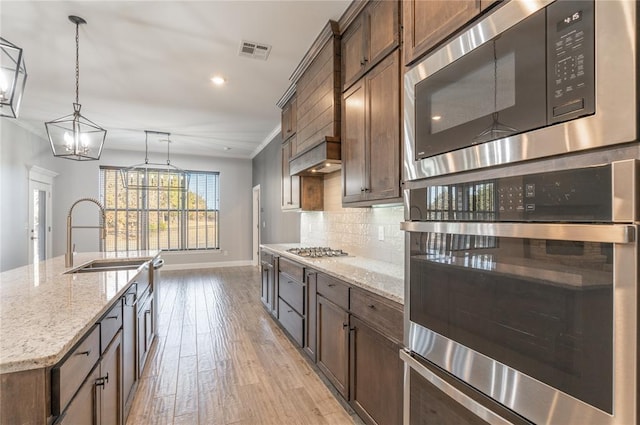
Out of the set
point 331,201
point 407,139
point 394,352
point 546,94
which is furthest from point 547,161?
point 331,201

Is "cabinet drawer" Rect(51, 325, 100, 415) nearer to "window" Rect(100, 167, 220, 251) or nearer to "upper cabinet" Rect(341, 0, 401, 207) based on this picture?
"upper cabinet" Rect(341, 0, 401, 207)

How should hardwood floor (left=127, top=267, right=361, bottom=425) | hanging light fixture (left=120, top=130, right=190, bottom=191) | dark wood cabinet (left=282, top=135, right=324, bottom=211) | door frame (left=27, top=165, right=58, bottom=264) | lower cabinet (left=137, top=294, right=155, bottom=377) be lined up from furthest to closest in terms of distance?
hanging light fixture (left=120, top=130, right=190, bottom=191) < door frame (left=27, top=165, right=58, bottom=264) < dark wood cabinet (left=282, top=135, right=324, bottom=211) < lower cabinet (left=137, top=294, right=155, bottom=377) < hardwood floor (left=127, top=267, right=361, bottom=425)

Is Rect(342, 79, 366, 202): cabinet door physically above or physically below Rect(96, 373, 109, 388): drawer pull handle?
above

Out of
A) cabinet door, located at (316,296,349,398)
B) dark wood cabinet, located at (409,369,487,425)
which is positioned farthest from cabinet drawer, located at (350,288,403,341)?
dark wood cabinet, located at (409,369,487,425)

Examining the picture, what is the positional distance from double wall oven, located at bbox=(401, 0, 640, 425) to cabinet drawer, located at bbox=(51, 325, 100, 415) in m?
1.23

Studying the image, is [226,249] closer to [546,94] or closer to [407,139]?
[407,139]

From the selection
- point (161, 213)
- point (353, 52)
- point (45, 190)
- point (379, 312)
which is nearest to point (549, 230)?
point (379, 312)

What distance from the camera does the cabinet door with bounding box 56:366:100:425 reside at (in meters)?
1.06

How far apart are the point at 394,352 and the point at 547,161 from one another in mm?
1184

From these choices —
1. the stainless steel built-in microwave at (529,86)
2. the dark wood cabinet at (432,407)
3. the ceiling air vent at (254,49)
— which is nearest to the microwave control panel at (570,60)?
the stainless steel built-in microwave at (529,86)

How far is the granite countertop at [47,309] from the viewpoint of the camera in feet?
3.09

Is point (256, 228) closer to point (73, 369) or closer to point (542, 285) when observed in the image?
point (73, 369)

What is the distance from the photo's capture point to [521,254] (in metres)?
0.87

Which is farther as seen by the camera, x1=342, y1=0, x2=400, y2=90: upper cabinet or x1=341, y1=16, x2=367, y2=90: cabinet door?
x1=341, y1=16, x2=367, y2=90: cabinet door
